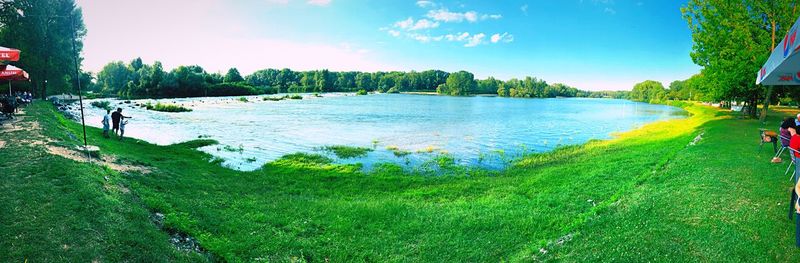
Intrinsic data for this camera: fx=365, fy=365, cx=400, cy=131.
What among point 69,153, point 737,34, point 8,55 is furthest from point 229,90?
point 737,34

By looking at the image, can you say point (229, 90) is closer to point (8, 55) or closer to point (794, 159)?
point (8, 55)

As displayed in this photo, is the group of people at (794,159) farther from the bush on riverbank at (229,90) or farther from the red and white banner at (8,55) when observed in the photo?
the bush on riverbank at (229,90)

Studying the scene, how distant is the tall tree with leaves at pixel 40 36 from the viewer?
5419 cm

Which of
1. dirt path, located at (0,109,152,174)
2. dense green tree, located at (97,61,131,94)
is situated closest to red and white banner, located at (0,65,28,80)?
dirt path, located at (0,109,152,174)

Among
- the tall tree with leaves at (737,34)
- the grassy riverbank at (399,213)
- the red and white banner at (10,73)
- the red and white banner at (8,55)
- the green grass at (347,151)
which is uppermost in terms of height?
the tall tree with leaves at (737,34)

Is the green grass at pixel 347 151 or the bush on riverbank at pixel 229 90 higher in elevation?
the bush on riverbank at pixel 229 90

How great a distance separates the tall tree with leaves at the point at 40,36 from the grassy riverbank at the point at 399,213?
5226cm

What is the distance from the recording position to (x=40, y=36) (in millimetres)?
56375

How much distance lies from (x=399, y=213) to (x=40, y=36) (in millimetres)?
72554

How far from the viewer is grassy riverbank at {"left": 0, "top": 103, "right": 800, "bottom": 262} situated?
802 centimetres

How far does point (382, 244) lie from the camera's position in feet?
34.7

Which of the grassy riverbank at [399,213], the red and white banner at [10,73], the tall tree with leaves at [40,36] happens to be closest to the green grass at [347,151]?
the grassy riverbank at [399,213]

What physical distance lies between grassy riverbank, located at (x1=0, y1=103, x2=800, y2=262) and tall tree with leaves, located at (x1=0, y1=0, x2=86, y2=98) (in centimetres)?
5226

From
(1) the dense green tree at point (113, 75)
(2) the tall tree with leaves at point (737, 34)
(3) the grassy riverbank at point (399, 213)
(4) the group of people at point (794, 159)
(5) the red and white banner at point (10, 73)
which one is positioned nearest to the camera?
(4) the group of people at point (794, 159)
